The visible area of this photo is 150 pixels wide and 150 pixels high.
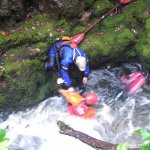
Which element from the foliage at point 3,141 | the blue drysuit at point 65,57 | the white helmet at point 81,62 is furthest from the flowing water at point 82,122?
the foliage at point 3,141

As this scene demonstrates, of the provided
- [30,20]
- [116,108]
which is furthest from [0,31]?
[116,108]

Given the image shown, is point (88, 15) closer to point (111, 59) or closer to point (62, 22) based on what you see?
point (62, 22)

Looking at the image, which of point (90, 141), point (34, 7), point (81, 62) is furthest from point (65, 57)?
point (90, 141)

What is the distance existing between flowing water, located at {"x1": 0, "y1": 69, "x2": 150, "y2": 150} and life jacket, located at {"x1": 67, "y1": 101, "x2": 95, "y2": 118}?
0.09 metres

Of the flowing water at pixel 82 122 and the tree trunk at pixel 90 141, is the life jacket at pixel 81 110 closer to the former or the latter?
the flowing water at pixel 82 122

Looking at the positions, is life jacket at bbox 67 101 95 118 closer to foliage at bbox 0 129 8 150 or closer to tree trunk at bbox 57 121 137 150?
tree trunk at bbox 57 121 137 150

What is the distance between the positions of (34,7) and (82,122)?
2.73m

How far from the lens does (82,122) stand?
6.12 metres

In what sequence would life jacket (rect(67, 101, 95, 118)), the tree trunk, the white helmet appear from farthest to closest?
life jacket (rect(67, 101, 95, 118)) → the white helmet → the tree trunk

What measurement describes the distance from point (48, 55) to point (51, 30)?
1.91 ft

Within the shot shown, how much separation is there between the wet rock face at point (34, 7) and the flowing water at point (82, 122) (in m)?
1.80

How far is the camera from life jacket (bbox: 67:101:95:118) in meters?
6.11

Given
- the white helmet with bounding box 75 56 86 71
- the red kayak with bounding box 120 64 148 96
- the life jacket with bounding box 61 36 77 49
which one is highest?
the life jacket with bounding box 61 36 77 49

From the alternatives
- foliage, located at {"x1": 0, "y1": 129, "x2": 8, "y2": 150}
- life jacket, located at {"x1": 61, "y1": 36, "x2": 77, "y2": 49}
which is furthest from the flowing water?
foliage, located at {"x1": 0, "y1": 129, "x2": 8, "y2": 150}
